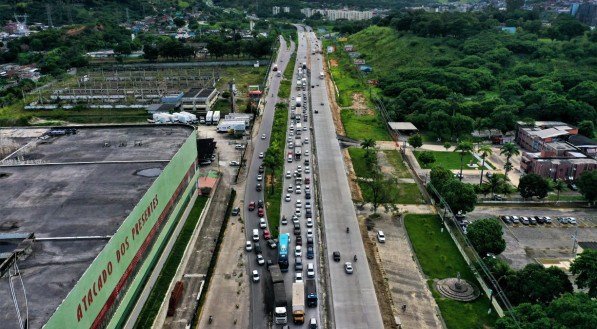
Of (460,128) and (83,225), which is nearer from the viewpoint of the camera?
(83,225)

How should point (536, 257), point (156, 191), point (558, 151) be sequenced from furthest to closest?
point (558, 151)
point (536, 257)
point (156, 191)

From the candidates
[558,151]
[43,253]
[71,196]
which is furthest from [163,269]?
[558,151]

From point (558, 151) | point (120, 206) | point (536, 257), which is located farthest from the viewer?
point (558, 151)

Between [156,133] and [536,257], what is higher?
[156,133]

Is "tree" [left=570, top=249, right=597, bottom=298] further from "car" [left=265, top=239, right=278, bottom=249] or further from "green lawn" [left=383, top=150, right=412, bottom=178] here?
"green lawn" [left=383, top=150, right=412, bottom=178]

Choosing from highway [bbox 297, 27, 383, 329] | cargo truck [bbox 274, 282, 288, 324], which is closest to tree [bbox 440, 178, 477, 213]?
highway [bbox 297, 27, 383, 329]

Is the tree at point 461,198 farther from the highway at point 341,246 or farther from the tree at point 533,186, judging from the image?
the highway at point 341,246

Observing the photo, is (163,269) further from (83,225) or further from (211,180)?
(211,180)
